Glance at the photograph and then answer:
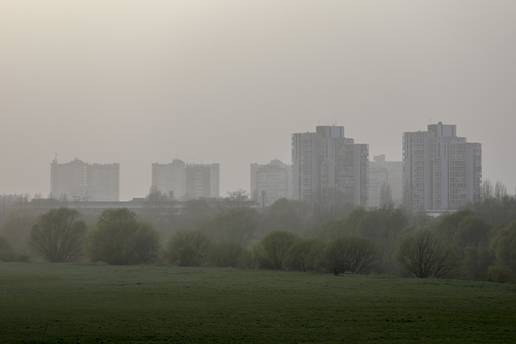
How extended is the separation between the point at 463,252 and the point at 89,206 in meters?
116

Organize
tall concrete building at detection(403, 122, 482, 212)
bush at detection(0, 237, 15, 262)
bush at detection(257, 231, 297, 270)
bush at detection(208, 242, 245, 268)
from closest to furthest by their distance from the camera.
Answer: bush at detection(257, 231, 297, 270) → bush at detection(208, 242, 245, 268) → bush at detection(0, 237, 15, 262) → tall concrete building at detection(403, 122, 482, 212)

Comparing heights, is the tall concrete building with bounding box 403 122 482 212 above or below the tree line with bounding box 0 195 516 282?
above

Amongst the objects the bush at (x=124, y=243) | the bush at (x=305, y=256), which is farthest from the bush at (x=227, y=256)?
the bush at (x=124, y=243)

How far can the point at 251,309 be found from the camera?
4450cm

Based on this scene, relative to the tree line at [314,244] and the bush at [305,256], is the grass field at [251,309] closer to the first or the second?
the bush at [305,256]

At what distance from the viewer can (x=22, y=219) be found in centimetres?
11275

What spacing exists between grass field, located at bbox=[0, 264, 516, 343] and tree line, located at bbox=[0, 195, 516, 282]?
308 inches

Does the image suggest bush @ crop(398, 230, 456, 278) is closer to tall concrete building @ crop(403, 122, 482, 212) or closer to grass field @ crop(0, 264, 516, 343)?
grass field @ crop(0, 264, 516, 343)

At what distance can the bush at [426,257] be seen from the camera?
228 ft

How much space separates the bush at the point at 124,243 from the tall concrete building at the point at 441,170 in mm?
100215

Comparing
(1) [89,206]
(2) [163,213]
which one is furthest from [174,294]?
(1) [89,206]

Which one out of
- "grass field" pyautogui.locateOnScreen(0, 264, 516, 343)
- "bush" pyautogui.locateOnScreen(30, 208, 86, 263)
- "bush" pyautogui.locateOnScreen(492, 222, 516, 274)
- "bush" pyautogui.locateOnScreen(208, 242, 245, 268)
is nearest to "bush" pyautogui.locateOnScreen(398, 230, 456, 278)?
"bush" pyautogui.locateOnScreen(492, 222, 516, 274)

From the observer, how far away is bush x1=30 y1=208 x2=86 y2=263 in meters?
93.1

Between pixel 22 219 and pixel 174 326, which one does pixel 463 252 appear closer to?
pixel 174 326
